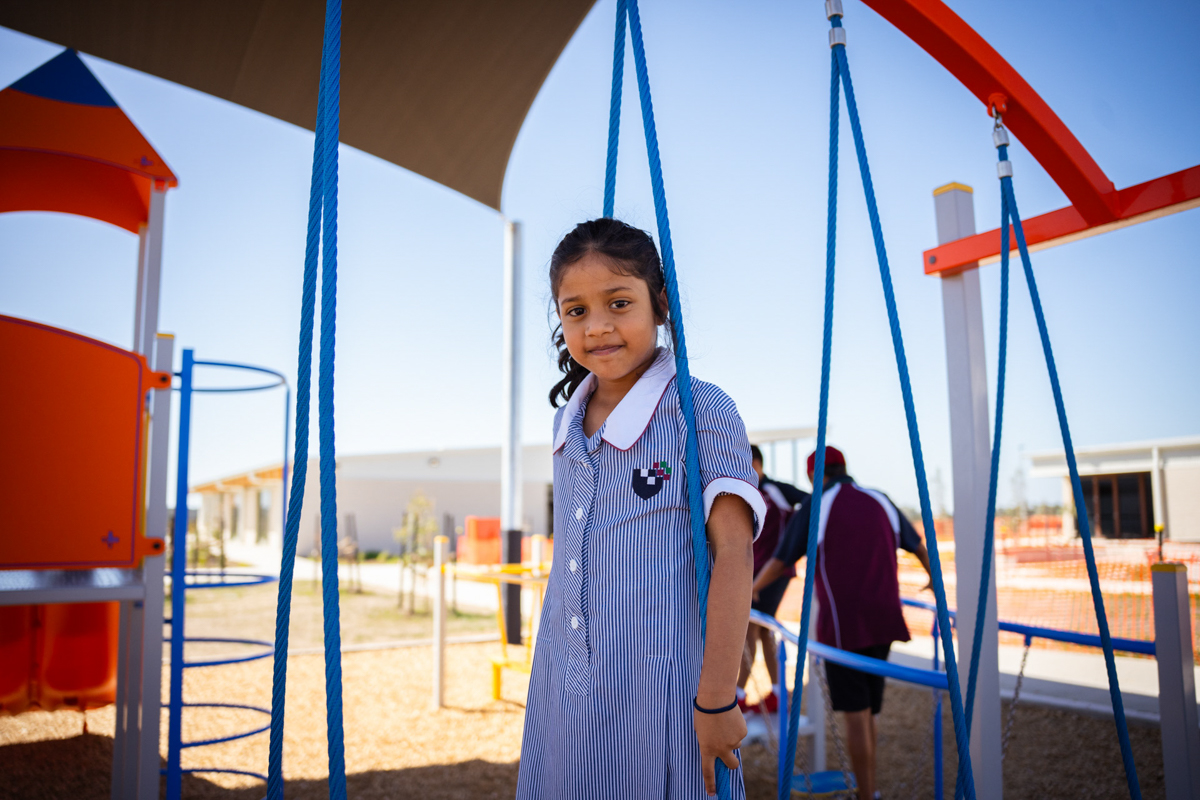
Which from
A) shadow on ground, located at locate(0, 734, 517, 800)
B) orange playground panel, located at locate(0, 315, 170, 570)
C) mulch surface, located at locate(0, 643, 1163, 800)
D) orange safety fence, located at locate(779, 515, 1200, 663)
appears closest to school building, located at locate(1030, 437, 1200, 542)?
orange safety fence, located at locate(779, 515, 1200, 663)

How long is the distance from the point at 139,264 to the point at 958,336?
341 cm

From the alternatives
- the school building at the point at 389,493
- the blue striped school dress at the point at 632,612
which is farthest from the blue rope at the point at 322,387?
the school building at the point at 389,493

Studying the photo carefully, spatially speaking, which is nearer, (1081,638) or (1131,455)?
(1081,638)

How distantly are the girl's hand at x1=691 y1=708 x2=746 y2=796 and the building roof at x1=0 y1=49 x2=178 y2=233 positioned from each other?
294cm

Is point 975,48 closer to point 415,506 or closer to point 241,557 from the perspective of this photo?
point 415,506

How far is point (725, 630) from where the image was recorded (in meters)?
1.05

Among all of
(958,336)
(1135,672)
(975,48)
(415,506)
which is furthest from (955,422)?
(415,506)

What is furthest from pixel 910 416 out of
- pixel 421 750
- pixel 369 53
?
pixel 421 750

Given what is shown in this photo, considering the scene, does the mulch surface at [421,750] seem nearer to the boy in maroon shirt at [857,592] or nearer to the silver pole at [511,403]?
the boy in maroon shirt at [857,592]

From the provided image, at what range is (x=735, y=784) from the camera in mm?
1117

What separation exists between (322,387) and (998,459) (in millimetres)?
1808

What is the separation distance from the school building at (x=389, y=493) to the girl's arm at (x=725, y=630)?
16143 mm

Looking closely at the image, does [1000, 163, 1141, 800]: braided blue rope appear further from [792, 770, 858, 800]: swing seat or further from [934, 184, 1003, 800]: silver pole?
[792, 770, 858, 800]: swing seat

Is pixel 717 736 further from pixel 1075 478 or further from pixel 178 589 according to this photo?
pixel 178 589
